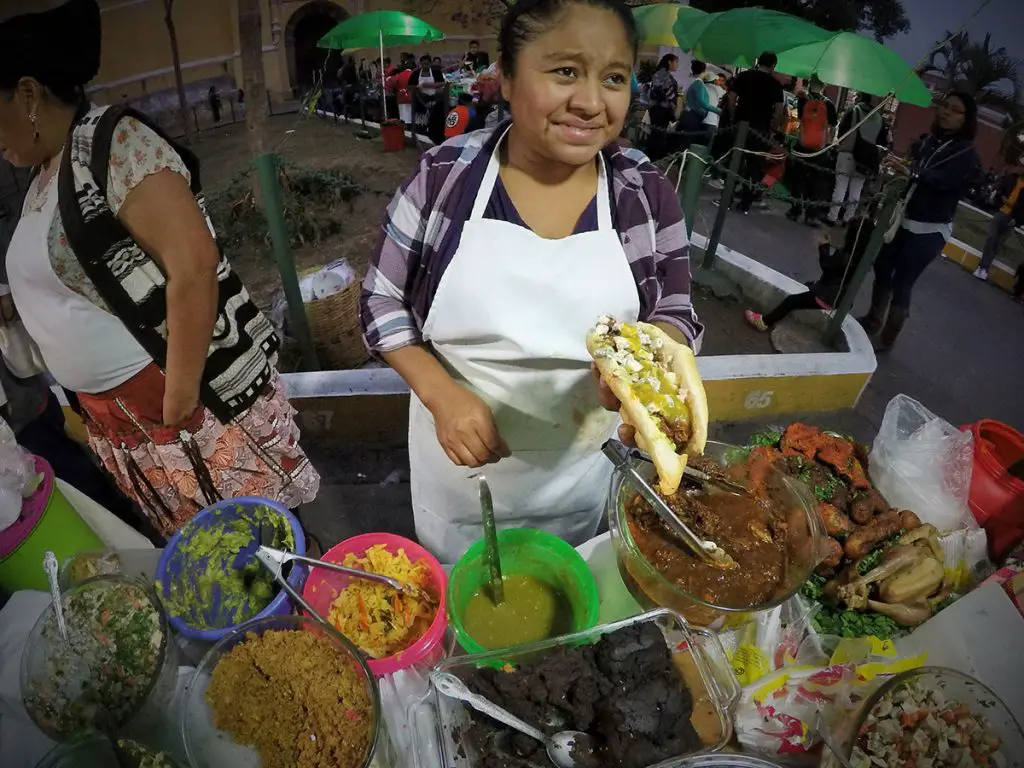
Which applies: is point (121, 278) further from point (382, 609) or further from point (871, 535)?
point (871, 535)

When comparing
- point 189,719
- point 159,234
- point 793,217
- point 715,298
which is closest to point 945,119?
point 715,298

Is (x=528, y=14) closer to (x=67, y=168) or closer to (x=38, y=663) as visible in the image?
(x=67, y=168)

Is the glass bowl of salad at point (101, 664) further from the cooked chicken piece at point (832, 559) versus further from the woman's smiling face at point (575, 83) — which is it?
the cooked chicken piece at point (832, 559)

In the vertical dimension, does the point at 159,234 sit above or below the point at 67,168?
below

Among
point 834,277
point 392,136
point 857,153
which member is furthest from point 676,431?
point 392,136

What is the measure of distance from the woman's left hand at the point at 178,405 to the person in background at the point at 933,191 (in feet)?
16.9

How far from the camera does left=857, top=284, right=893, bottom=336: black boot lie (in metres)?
5.39

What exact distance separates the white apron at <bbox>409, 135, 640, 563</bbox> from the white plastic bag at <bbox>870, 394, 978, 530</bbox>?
3.43 feet

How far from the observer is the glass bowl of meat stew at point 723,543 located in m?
1.31

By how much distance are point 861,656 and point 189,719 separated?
150 cm

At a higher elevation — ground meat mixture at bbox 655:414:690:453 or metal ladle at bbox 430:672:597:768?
ground meat mixture at bbox 655:414:690:453

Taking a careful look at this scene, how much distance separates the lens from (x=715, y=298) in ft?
18.2

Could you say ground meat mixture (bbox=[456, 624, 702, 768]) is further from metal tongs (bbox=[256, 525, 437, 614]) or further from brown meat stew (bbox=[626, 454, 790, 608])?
metal tongs (bbox=[256, 525, 437, 614])

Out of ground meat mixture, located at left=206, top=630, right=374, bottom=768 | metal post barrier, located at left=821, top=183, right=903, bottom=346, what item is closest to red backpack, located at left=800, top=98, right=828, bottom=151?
metal post barrier, located at left=821, top=183, right=903, bottom=346
